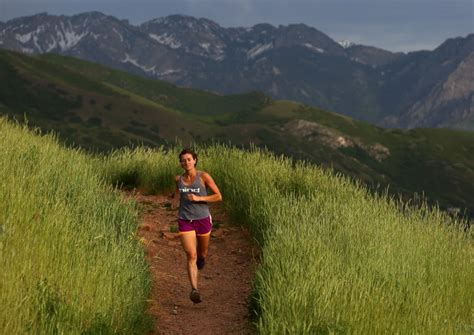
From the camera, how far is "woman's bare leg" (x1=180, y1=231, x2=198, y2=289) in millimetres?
8922

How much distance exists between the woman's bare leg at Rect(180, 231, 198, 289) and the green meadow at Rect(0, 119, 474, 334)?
2.60 feet

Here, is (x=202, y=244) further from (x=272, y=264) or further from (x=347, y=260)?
(x=347, y=260)

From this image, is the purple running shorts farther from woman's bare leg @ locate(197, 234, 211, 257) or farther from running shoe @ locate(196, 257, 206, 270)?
running shoe @ locate(196, 257, 206, 270)

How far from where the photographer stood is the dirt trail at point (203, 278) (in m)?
8.00

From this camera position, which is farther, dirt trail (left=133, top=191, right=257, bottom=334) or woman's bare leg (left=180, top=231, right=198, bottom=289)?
woman's bare leg (left=180, top=231, right=198, bottom=289)

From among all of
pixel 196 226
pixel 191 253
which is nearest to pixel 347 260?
pixel 191 253

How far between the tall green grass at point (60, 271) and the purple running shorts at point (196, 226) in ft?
2.98

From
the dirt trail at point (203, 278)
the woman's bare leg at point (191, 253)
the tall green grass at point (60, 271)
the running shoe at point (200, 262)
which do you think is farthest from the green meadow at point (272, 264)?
the running shoe at point (200, 262)

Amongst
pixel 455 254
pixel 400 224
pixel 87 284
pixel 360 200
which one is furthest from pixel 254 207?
pixel 87 284

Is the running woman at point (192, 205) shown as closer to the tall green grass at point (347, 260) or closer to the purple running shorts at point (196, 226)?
the purple running shorts at point (196, 226)

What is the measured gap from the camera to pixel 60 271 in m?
5.98

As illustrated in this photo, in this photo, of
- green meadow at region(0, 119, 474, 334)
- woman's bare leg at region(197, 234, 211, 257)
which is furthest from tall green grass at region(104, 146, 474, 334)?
woman's bare leg at region(197, 234, 211, 257)

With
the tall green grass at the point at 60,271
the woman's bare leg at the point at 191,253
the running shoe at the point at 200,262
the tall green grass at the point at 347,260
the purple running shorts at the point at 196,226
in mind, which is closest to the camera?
the tall green grass at the point at 60,271

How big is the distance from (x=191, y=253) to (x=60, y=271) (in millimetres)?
3284
